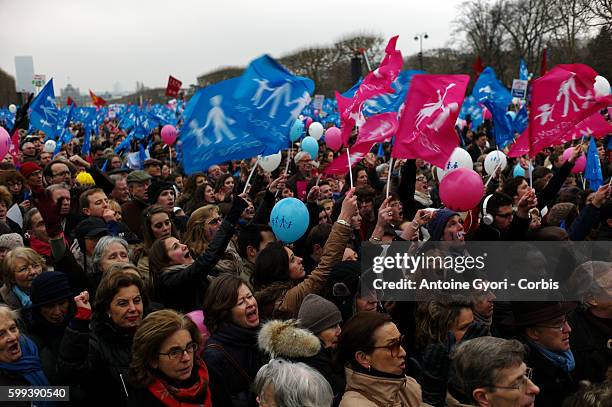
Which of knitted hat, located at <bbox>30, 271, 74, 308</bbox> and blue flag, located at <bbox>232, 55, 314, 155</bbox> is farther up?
blue flag, located at <bbox>232, 55, 314, 155</bbox>

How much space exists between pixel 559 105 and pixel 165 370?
4.31m

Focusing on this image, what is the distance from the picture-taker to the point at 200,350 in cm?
322

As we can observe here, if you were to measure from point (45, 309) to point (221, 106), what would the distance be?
2.37 meters

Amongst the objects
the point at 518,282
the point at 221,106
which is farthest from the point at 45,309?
the point at 518,282

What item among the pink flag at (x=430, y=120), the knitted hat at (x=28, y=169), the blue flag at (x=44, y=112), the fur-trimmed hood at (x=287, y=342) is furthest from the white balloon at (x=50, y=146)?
the fur-trimmed hood at (x=287, y=342)

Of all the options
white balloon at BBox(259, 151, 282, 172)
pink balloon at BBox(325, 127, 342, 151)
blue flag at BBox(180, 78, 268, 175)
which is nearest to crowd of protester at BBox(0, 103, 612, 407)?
blue flag at BBox(180, 78, 268, 175)

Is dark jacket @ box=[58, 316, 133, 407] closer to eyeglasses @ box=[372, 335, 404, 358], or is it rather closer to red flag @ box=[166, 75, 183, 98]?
eyeglasses @ box=[372, 335, 404, 358]

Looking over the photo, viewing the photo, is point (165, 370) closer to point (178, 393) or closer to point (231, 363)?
point (178, 393)

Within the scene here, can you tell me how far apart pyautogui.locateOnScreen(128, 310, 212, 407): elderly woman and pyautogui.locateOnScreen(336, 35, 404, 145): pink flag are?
333 centimetres

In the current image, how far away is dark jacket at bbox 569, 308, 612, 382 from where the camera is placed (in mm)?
3379

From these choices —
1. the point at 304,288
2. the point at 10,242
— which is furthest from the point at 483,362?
the point at 10,242

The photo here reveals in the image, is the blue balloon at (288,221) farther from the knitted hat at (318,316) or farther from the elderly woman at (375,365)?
the elderly woman at (375,365)

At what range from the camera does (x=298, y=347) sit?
2850 mm

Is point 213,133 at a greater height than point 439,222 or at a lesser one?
greater
